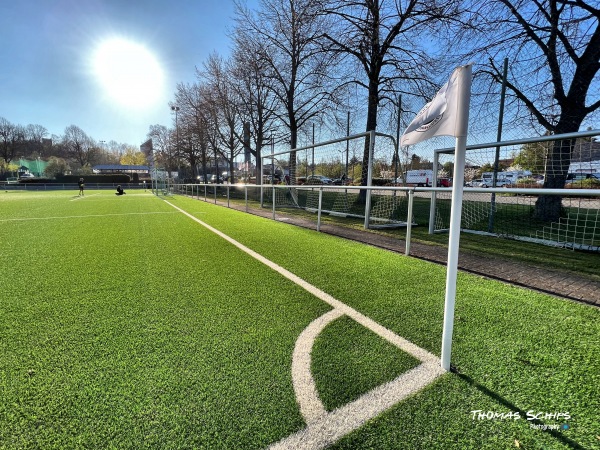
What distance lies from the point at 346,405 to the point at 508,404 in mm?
898

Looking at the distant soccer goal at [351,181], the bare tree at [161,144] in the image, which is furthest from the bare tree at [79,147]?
the distant soccer goal at [351,181]

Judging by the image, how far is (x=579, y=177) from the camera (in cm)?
712

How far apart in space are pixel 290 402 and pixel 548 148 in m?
9.12

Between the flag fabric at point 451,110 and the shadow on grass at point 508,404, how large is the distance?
1510 mm

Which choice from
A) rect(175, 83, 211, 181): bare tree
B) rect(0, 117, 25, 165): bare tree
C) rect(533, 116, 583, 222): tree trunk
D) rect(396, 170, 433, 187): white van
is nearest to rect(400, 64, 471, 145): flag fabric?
rect(396, 170, 433, 187): white van

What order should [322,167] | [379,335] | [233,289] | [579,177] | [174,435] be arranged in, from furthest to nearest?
[322,167]
[579,177]
[233,289]
[379,335]
[174,435]

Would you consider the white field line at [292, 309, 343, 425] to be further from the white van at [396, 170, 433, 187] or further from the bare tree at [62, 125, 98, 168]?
the bare tree at [62, 125, 98, 168]

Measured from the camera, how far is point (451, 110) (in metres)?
1.88

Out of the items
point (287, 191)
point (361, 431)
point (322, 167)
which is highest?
point (322, 167)

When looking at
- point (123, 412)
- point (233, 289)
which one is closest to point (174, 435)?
point (123, 412)

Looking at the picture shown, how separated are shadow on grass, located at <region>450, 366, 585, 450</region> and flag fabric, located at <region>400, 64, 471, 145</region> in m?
1.51

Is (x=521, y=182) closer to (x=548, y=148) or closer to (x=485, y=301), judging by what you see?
(x=548, y=148)

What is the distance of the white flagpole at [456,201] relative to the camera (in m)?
1.84

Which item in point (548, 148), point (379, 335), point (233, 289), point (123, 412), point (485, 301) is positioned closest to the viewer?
point (123, 412)
